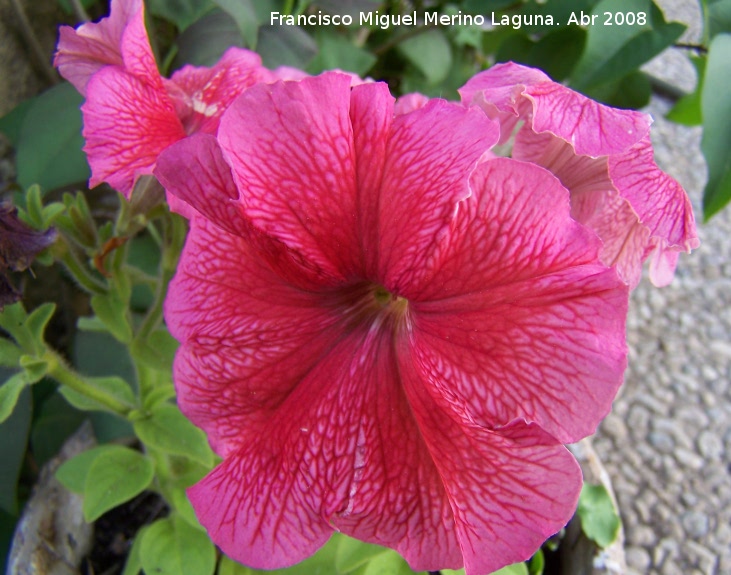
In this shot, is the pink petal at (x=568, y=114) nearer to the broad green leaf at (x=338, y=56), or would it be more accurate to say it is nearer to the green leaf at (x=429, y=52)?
the broad green leaf at (x=338, y=56)

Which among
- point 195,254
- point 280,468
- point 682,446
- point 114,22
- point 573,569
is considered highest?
point 114,22

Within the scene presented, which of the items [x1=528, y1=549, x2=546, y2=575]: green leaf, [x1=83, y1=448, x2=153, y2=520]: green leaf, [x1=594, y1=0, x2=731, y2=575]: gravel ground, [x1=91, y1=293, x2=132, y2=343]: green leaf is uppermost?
[x1=91, y1=293, x2=132, y2=343]: green leaf

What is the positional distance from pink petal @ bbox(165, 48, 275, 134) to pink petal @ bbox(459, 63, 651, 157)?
0.70 ft

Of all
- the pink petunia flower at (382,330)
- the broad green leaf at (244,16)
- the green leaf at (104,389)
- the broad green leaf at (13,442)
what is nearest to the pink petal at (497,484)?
the pink petunia flower at (382,330)

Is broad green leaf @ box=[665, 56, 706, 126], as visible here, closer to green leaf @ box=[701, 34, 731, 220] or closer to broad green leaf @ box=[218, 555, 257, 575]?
green leaf @ box=[701, 34, 731, 220]

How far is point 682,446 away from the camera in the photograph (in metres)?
1.29

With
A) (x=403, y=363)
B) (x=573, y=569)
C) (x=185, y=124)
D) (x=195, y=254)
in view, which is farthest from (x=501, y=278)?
(x=573, y=569)

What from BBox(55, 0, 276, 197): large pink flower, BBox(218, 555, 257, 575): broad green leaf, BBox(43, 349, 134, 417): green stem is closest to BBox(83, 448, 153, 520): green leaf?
BBox(43, 349, 134, 417): green stem

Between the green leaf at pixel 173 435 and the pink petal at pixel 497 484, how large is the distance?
0.25 meters

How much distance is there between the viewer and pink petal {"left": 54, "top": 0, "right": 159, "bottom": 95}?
45 centimetres

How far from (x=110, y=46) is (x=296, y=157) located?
A: 228 millimetres

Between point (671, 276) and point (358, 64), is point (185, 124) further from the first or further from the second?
point (358, 64)

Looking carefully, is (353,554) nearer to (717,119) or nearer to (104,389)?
(104,389)

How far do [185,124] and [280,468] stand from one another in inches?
11.3
